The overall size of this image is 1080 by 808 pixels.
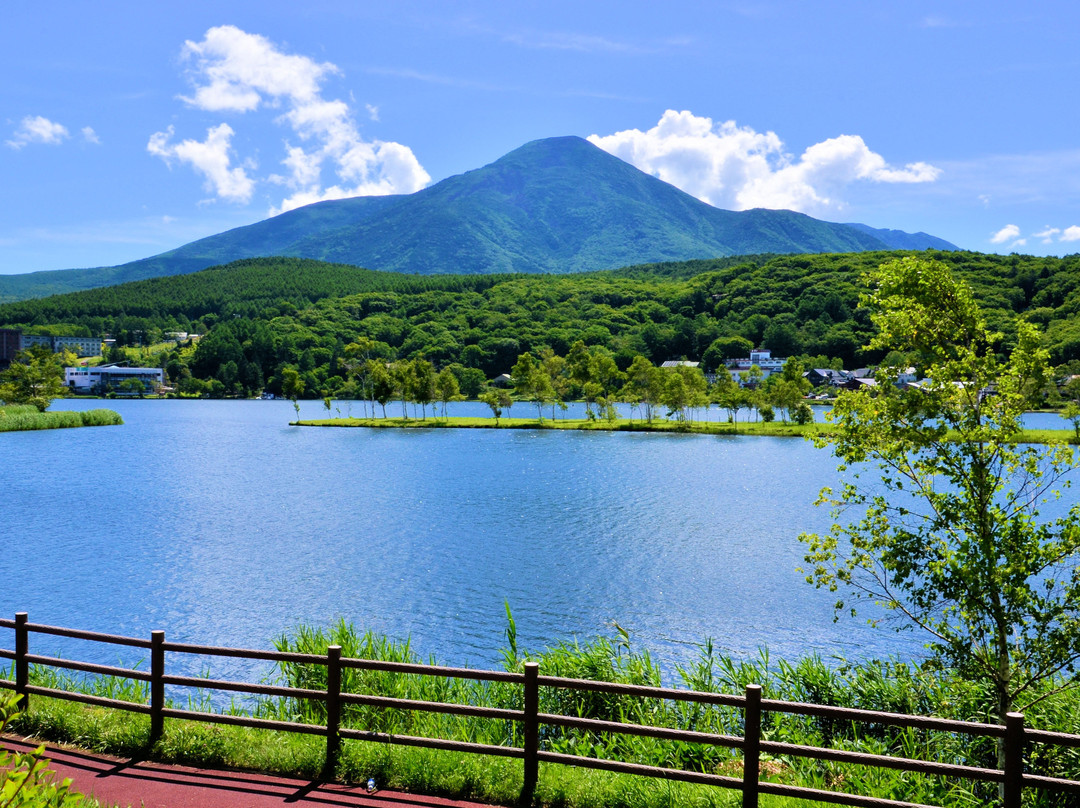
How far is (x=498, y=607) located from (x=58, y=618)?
12664mm

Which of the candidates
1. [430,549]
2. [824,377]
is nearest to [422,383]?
[430,549]

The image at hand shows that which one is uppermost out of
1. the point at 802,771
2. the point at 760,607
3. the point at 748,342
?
the point at 748,342

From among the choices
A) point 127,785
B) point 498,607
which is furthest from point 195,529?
point 127,785

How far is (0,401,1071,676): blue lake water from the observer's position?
21.6 meters

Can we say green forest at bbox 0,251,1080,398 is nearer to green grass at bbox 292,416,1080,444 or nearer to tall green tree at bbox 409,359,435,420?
tall green tree at bbox 409,359,435,420

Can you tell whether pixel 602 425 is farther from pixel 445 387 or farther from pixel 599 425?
pixel 445 387

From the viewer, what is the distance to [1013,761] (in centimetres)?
633

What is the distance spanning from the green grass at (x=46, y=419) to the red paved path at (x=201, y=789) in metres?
90.6

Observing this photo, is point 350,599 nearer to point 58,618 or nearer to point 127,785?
point 58,618

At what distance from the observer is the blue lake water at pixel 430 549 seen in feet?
70.7

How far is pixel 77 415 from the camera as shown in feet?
312

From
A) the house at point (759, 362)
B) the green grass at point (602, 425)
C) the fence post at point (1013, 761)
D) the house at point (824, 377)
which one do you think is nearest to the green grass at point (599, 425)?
the green grass at point (602, 425)

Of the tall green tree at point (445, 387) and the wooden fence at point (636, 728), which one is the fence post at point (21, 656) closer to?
the wooden fence at point (636, 728)

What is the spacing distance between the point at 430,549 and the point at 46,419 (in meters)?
77.7
